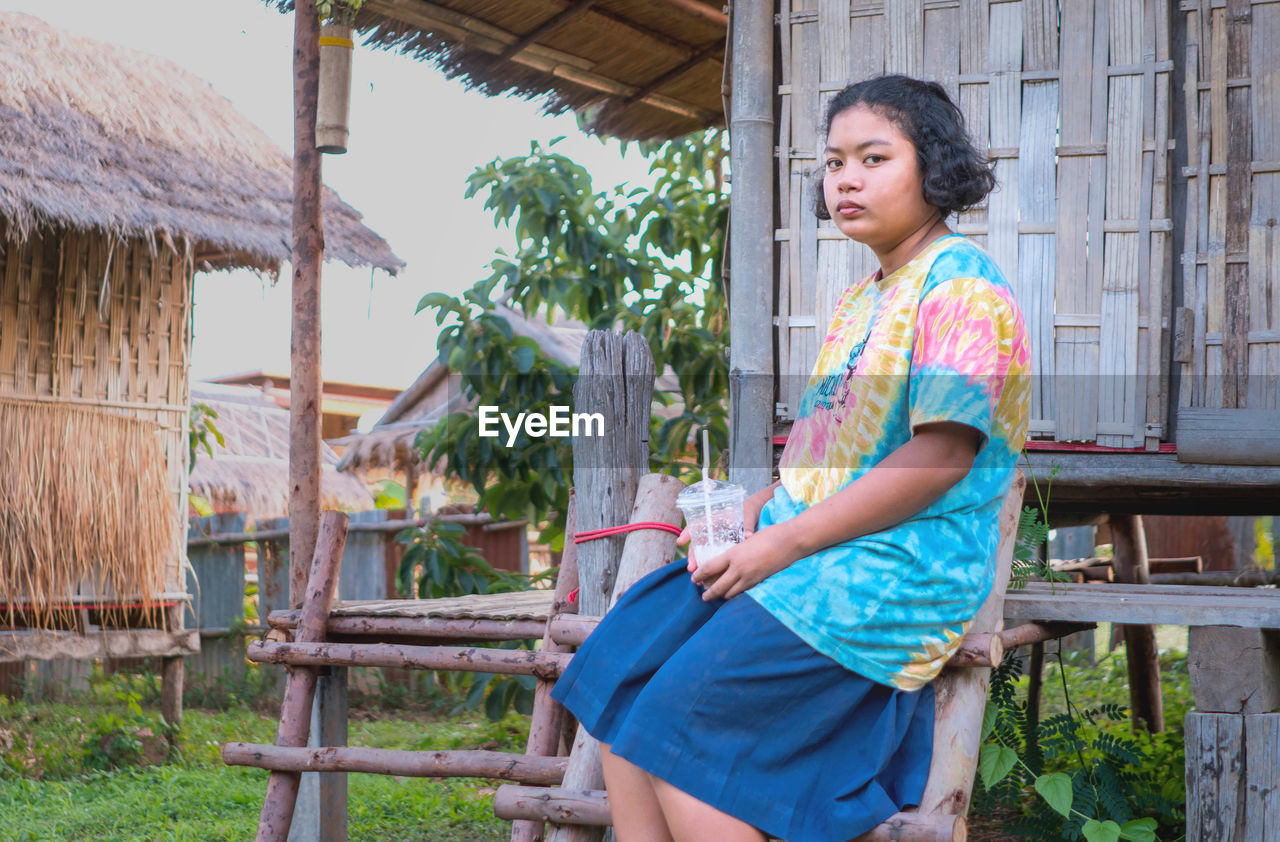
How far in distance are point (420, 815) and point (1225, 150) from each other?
4.32 meters

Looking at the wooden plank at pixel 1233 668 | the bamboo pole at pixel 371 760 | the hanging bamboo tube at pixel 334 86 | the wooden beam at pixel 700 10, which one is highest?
the wooden beam at pixel 700 10

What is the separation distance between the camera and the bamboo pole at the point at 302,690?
11.8ft

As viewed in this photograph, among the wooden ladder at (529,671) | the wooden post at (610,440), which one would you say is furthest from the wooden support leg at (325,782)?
the wooden post at (610,440)

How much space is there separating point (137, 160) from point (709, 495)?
575 centimetres

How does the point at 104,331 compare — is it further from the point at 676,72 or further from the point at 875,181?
the point at 875,181

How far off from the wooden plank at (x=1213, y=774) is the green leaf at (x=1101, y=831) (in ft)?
0.94

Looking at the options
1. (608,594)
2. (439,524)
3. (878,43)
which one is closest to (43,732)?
(439,524)

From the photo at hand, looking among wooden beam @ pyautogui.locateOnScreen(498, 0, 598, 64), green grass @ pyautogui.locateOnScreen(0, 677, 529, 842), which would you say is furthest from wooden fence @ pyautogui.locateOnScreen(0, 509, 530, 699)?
wooden beam @ pyautogui.locateOnScreen(498, 0, 598, 64)

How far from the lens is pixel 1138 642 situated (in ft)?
18.6

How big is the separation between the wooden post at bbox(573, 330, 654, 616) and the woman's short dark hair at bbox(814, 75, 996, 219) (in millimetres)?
1135

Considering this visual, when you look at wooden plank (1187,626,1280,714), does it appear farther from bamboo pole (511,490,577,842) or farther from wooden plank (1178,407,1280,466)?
bamboo pole (511,490,577,842)

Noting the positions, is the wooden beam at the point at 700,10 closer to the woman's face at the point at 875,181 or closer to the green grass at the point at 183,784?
the woman's face at the point at 875,181

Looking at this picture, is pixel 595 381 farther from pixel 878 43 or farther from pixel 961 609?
pixel 878 43

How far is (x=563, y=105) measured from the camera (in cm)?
652
